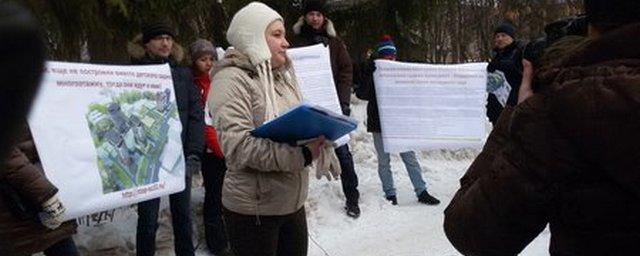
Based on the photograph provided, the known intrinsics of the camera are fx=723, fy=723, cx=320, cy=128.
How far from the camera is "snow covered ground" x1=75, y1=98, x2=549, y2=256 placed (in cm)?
561

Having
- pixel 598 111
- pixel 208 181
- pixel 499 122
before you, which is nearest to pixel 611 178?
pixel 598 111

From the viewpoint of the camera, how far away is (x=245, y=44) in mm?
3377

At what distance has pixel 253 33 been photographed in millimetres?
3365

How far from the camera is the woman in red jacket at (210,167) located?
18.6 feet

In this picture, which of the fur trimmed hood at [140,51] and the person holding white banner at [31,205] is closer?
the person holding white banner at [31,205]

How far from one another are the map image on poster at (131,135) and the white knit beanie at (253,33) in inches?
56.3

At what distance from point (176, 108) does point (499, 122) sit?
11.4 feet

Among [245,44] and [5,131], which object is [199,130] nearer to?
[245,44]

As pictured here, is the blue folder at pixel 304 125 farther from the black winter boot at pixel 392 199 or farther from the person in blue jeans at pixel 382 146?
the black winter boot at pixel 392 199

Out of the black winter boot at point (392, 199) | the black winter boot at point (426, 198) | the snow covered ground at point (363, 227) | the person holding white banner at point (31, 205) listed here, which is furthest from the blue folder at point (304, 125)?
the black winter boot at point (426, 198)

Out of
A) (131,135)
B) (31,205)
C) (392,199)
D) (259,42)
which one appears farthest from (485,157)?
(392,199)

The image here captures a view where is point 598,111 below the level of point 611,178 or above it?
above

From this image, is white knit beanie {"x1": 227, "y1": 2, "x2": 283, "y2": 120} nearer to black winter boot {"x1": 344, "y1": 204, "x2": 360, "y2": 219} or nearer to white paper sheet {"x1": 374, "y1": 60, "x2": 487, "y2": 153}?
black winter boot {"x1": 344, "y1": 204, "x2": 360, "y2": 219}

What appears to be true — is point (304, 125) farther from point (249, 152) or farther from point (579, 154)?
point (579, 154)
